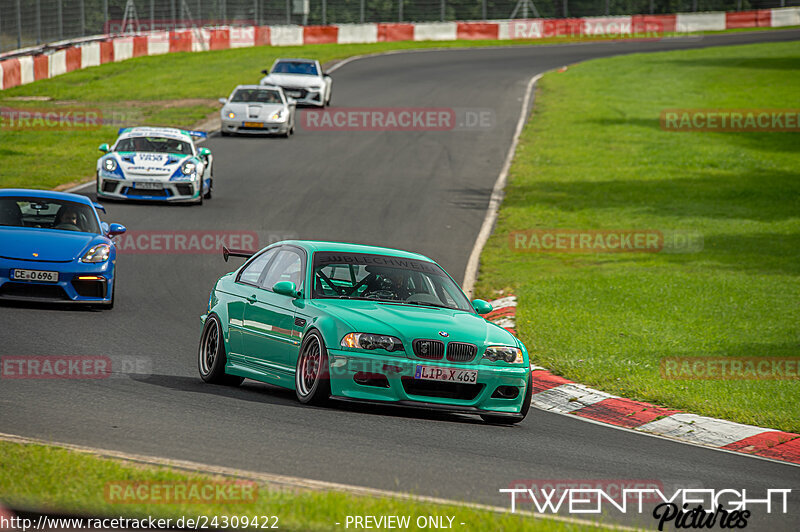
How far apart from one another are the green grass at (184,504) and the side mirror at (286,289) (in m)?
3.40

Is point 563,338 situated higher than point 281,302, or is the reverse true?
point 281,302

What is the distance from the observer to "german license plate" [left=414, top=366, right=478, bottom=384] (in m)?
9.11

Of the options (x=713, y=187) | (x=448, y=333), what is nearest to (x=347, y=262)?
(x=448, y=333)

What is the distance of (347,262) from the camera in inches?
406

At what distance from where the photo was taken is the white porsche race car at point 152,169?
22.4 metres

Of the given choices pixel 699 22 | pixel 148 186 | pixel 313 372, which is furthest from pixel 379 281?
pixel 699 22

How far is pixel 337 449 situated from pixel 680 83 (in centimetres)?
4184

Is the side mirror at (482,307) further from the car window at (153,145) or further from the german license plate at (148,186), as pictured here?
the car window at (153,145)

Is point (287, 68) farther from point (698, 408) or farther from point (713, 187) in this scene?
point (698, 408)

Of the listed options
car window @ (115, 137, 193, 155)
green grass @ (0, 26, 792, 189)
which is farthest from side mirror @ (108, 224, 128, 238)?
green grass @ (0, 26, 792, 189)

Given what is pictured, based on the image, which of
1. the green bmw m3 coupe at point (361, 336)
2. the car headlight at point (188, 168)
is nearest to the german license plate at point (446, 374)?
the green bmw m3 coupe at point (361, 336)

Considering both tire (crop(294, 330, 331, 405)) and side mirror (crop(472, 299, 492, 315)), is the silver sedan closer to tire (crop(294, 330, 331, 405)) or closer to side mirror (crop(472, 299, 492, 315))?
side mirror (crop(472, 299, 492, 315))

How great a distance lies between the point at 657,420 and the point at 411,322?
273cm

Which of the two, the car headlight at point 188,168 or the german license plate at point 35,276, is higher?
the car headlight at point 188,168
